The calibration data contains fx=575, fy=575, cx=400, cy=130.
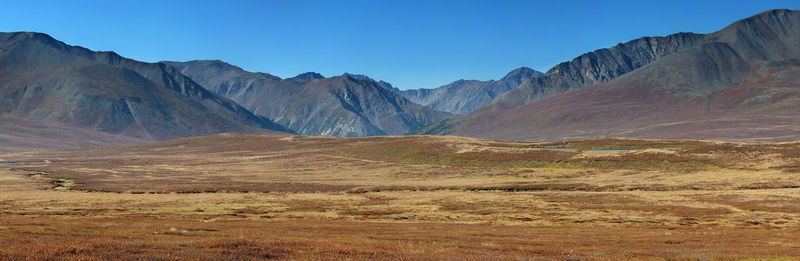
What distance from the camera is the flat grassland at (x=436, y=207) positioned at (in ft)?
105

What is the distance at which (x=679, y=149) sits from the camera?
6088 inches

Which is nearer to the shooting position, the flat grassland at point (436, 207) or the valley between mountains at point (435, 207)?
the valley between mountains at point (435, 207)

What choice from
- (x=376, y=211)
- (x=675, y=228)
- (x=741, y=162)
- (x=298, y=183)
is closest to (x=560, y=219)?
(x=675, y=228)

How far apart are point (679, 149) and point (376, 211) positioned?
4477 inches

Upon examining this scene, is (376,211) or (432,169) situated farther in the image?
(432,169)

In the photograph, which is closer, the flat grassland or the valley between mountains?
the valley between mountains

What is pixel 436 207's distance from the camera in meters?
76.7

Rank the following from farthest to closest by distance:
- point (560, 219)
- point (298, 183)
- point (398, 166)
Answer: point (398, 166) < point (298, 183) < point (560, 219)

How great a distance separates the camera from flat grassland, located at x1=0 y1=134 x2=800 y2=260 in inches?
1264

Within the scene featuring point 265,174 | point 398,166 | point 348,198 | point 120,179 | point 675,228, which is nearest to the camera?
point 675,228

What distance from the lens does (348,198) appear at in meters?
91.2

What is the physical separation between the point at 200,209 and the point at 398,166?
90848 mm

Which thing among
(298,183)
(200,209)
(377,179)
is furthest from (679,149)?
(200,209)

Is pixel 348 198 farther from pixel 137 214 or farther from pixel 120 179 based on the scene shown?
pixel 120 179
